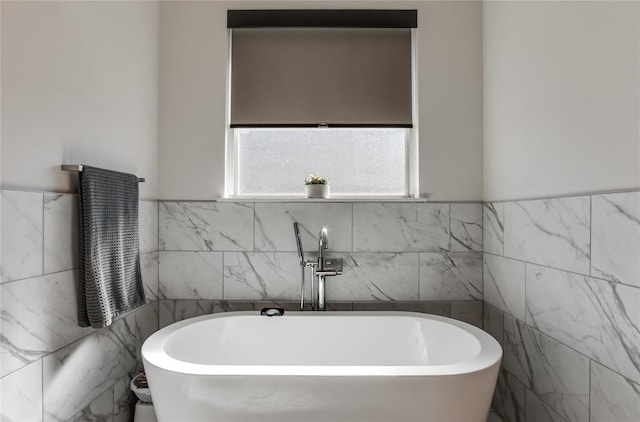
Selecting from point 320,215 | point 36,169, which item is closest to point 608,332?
point 320,215

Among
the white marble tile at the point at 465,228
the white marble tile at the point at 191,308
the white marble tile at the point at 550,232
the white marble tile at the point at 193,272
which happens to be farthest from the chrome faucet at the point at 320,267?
the white marble tile at the point at 550,232

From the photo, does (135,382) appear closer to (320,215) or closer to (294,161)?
(320,215)

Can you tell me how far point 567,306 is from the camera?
1510mm

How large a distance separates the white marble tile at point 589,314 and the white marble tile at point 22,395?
1973 millimetres

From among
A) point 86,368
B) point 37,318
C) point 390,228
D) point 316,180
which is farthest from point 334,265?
point 37,318

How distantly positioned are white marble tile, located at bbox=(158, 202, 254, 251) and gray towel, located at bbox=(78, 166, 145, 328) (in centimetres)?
38

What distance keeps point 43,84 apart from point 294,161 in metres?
1.33

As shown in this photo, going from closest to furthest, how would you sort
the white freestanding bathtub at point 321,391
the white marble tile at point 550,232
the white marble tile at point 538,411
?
1. the white freestanding bathtub at point 321,391
2. the white marble tile at point 550,232
3. the white marble tile at point 538,411

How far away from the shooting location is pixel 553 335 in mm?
1594

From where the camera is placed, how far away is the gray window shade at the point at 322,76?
7.65 feet

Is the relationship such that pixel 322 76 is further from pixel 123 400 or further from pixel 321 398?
pixel 123 400

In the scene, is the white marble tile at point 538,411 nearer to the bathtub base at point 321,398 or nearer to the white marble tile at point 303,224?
the bathtub base at point 321,398

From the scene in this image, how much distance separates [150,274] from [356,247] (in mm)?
1203

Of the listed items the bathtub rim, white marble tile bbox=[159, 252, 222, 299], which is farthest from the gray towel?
white marble tile bbox=[159, 252, 222, 299]
